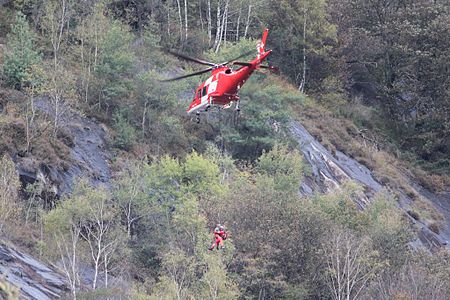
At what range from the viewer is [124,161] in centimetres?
6506

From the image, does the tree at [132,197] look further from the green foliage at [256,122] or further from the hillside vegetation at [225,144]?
the green foliage at [256,122]

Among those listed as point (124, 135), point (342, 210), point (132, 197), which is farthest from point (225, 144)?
point (132, 197)

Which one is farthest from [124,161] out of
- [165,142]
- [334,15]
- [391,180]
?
[334,15]

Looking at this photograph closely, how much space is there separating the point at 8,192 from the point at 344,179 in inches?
1133

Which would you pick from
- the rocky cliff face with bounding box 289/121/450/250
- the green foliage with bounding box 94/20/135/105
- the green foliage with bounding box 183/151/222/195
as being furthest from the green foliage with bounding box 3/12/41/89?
the rocky cliff face with bounding box 289/121/450/250

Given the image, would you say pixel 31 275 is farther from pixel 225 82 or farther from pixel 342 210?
pixel 342 210

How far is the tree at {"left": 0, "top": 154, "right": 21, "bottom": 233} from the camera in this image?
50.2m

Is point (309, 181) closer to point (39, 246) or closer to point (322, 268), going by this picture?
point (322, 268)

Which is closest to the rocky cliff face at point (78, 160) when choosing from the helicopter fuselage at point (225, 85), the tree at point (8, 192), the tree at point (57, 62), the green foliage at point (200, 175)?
the tree at point (57, 62)

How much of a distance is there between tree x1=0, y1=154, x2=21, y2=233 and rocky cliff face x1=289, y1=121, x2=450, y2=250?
20728 millimetres

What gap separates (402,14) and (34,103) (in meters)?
33.5

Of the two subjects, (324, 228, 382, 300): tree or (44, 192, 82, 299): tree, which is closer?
(44, 192, 82, 299): tree

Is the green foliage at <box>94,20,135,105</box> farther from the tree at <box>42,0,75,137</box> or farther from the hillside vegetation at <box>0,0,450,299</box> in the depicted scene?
the tree at <box>42,0,75,137</box>

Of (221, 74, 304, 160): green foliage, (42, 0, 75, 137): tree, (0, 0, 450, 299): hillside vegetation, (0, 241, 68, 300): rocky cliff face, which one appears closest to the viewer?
(0, 241, 68, 300): rocky cliff face
